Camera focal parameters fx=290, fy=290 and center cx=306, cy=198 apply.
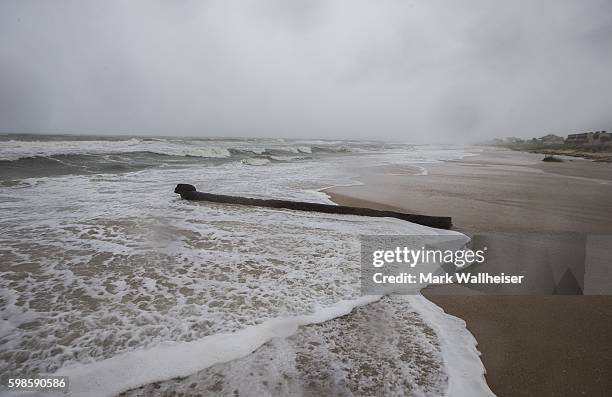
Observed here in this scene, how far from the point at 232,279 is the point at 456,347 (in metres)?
2.47

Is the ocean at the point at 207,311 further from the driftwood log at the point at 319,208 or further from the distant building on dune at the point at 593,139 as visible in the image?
the distant building on dune at the point at 593,139

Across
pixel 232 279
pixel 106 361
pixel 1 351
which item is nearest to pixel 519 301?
pixel 232 279

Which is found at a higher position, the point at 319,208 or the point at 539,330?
the point at 319,208

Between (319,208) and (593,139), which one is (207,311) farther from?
(593,139)

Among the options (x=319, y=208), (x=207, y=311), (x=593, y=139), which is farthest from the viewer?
(x=593, y=139)

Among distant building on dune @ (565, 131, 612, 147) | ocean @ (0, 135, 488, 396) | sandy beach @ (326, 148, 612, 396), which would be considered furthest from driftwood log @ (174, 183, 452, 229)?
distant building on dune @ (565, 131, 612, 147)

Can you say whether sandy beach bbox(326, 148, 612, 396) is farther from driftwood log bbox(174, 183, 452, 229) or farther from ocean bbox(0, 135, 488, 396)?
driftwood log bbox(174, 183, 452, 229)

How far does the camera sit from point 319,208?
6.34 meters

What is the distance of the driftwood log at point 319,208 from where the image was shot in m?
5.56

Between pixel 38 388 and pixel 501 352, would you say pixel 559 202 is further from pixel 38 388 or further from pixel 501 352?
pixel 38 388

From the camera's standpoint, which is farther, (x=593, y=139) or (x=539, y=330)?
(x=593, y=139)

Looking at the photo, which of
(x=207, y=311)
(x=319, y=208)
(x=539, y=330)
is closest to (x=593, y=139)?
(x=319, y=208)

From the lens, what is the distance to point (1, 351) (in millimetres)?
2342

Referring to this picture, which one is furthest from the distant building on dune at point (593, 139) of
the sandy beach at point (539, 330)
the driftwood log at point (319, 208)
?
the driftwood log at point (319, 208)
